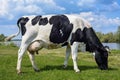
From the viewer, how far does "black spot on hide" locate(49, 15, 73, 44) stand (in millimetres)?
13562

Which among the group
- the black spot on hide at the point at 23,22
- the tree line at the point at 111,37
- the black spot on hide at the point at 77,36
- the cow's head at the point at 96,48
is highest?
the black spot on hide at the point at 23,22

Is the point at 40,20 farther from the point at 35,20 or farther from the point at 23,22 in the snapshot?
the point at 23,22

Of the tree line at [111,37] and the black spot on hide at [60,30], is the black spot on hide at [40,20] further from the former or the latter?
the tree line at [111,37]

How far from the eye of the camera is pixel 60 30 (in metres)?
13.6

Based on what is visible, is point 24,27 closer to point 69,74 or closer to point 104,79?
point 69,74

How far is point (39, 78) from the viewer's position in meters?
12.1

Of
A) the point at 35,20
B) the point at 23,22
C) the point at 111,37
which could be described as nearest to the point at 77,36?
the point at 35,20

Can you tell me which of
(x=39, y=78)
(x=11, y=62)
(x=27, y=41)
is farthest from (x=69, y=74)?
(x=11, y=62)

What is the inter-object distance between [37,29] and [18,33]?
1160 millimetres

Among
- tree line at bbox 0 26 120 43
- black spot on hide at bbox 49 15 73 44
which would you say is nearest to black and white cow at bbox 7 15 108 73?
black spot on hide at bbox 49 15 73 44

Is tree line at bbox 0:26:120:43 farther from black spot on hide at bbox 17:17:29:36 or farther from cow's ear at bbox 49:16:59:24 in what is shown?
black spot on hide at bbox 17:17:29:36

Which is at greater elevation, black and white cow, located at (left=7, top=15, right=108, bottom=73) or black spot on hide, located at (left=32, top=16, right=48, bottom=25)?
black spot on hide, located at (left=32, top=16, right=48, bottom=25)

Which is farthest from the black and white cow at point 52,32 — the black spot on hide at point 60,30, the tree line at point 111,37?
the tree line at point 111,37

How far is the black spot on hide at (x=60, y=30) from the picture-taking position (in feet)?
44.5
